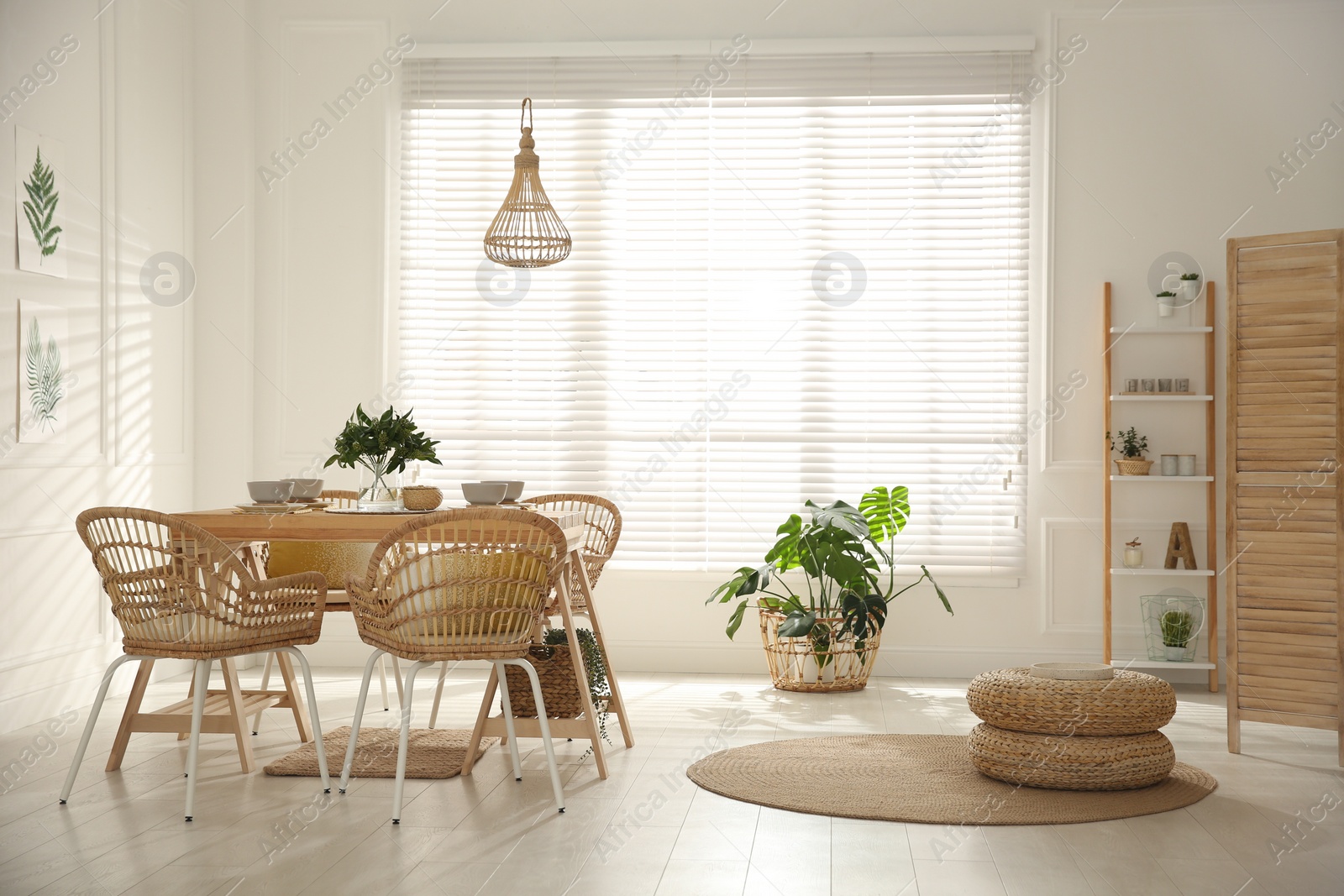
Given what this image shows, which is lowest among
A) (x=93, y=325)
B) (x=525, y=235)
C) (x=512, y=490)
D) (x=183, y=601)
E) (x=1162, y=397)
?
(x=183, y=601)

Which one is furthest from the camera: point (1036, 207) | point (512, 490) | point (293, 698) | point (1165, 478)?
point (1036, 207)

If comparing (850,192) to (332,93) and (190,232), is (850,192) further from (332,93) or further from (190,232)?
(190,232)

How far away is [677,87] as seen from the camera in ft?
17.6

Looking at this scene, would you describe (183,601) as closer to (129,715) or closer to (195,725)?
(195,725)

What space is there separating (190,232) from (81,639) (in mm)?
1976

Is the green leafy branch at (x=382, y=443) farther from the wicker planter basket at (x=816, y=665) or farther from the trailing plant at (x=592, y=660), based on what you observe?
the wicker planter basket at (x=816, y=665)

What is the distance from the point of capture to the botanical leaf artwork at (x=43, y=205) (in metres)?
4.16

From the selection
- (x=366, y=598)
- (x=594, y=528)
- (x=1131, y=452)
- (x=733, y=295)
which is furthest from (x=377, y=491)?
(x=1131, y=452)

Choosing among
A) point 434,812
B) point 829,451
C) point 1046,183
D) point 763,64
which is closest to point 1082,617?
point 829,451

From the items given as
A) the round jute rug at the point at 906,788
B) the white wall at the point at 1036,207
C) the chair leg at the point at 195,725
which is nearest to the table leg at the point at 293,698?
the chair leg at the point at 195,725

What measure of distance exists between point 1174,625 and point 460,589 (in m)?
3.31

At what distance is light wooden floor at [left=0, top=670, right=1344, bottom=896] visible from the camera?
8.29 feet

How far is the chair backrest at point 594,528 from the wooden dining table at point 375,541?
31cm

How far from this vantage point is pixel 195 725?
3.09 m
